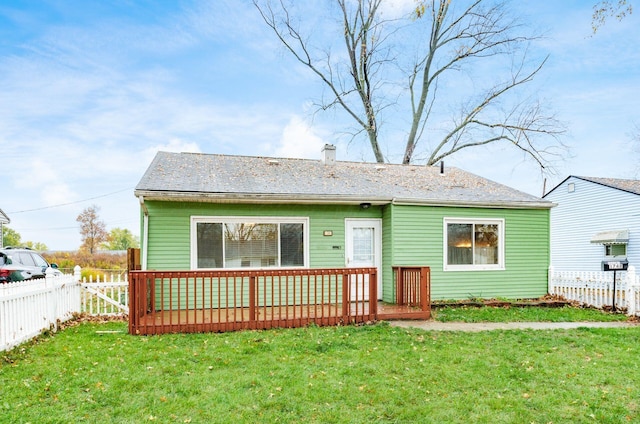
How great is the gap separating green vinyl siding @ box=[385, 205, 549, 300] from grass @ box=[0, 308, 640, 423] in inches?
129

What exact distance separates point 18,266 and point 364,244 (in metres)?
7.89

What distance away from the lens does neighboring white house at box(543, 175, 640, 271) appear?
14.9 metres

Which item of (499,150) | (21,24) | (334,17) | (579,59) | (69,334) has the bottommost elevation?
(69,334)

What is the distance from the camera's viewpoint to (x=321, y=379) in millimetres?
4289

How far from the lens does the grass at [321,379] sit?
3.53 meters

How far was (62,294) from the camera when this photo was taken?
736cm

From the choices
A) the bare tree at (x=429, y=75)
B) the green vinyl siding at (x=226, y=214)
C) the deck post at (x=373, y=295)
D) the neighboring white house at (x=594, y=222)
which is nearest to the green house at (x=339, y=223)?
the green vinyl siding at (x=226, y=214)

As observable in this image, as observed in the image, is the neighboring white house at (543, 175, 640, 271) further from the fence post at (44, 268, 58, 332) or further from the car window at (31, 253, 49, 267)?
the car window at (31, 253, 49, 267)

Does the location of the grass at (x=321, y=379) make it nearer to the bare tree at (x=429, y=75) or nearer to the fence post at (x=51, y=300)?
the fence post at (x=51, y=300)

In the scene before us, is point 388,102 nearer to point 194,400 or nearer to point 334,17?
point 334,17

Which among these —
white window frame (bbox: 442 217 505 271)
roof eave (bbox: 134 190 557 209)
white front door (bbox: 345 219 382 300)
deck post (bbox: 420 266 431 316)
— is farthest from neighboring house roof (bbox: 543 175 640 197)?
deck post (bbox: 420 266 431 316)

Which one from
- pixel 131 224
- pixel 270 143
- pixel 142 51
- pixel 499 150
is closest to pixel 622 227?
pixel 499 150

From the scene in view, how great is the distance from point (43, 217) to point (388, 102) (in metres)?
27.6

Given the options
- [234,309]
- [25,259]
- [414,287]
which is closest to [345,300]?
[414,287]
